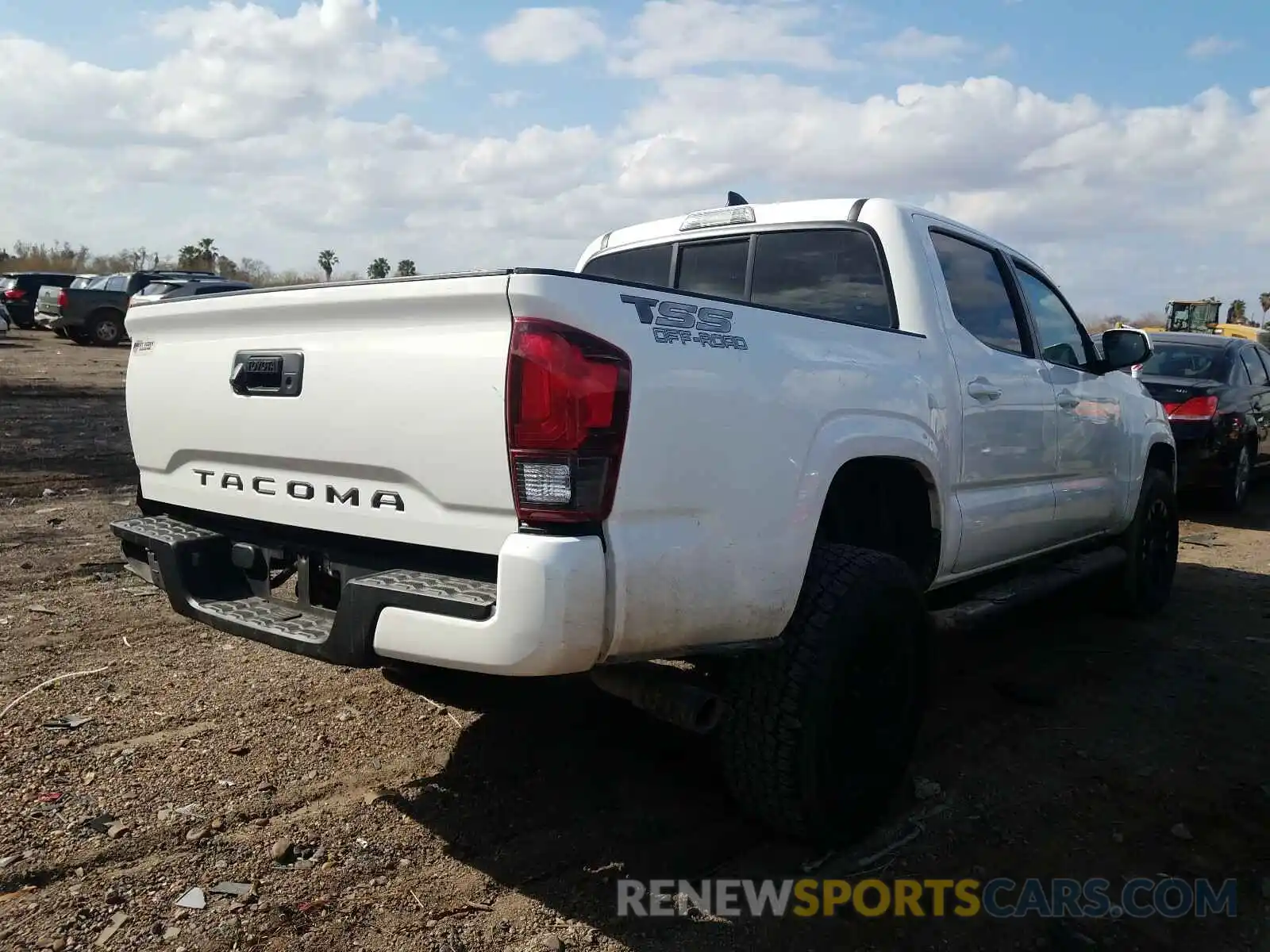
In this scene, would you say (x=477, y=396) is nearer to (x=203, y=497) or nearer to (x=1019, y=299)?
(x=203, y=497)

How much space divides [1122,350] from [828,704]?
319 centimetres

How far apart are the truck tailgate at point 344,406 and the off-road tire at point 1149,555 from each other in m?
4.39

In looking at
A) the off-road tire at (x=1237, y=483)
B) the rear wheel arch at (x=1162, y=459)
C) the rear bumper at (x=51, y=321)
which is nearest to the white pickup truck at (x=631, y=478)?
the rear wheel arch at (x=1162, y=459)

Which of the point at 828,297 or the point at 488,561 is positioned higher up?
the point at 828,297

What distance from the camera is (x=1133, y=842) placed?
10.4 feet

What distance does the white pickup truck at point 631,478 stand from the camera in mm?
2332

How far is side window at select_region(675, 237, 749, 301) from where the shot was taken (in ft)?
13.3

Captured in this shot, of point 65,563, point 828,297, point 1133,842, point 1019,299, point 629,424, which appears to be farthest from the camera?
point 65,563

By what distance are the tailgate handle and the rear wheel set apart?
72.8 feet

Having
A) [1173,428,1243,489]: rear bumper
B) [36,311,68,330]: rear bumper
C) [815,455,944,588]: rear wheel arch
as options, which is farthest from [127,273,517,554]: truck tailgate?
[36,311,68,330]: rear bumper

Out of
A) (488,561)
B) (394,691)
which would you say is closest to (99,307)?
(394,691)

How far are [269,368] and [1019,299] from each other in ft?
10.8

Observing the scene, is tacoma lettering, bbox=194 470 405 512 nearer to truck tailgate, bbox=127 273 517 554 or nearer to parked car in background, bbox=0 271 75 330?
truck tailgate, bbox=127 273 517 554

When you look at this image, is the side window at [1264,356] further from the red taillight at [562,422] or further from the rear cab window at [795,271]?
the red taillight at [562,422]
